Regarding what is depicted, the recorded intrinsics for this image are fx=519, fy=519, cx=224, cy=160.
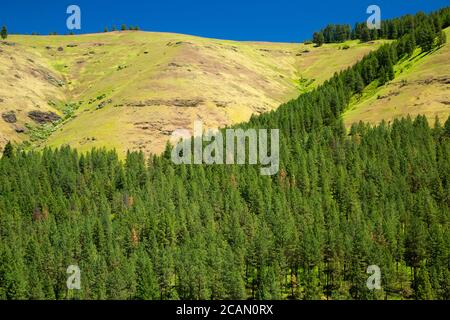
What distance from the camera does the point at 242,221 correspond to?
5325 inches

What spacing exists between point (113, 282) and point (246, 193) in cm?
5988

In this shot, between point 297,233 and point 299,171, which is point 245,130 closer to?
point 299,171

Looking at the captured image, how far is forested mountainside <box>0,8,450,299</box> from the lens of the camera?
105 meters

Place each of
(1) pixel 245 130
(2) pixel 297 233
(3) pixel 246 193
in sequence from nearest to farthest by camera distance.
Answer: (2) pixel 297 233 < (3) pixel 246 193 < (1) pixel 245 130

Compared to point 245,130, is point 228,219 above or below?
below

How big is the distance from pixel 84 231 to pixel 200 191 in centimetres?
3771

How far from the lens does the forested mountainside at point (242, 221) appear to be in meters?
105

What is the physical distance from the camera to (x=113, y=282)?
103125 millimetres
